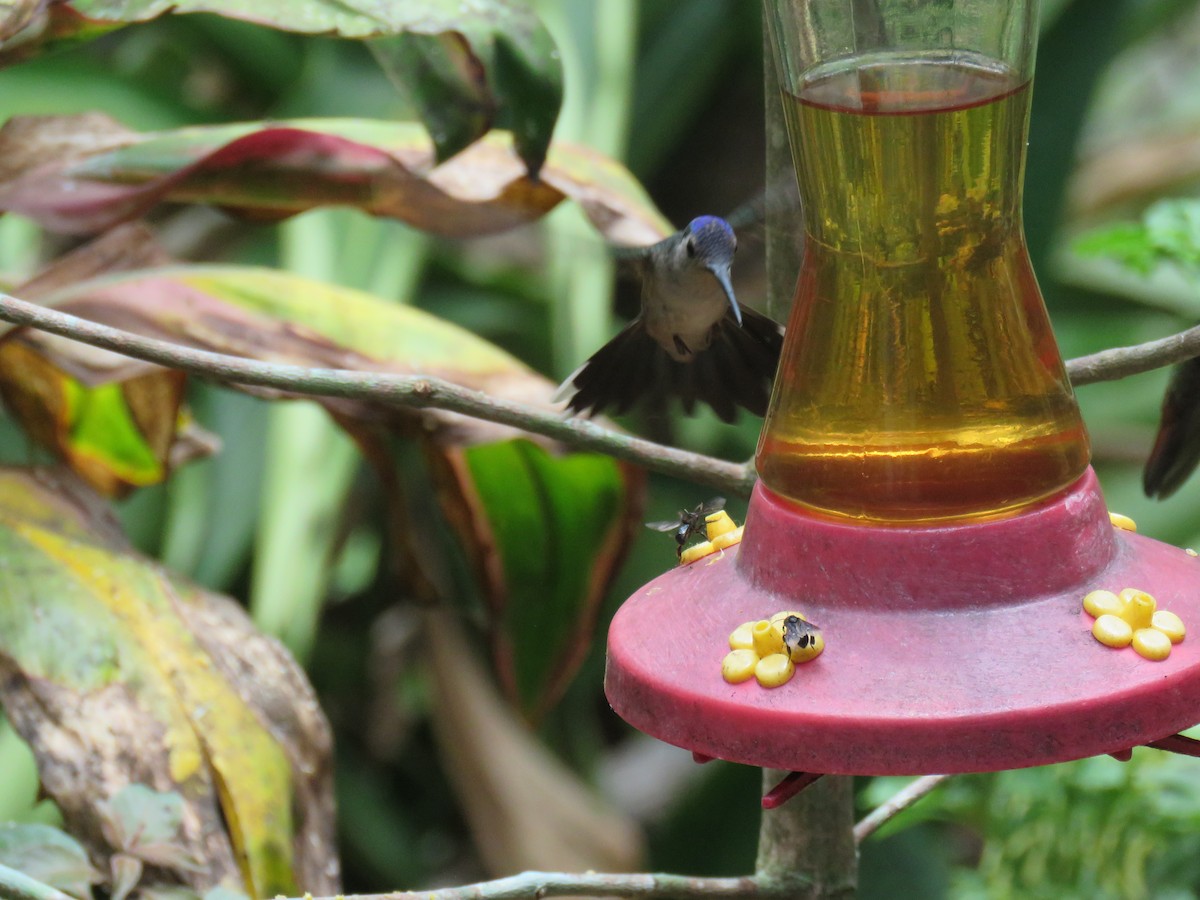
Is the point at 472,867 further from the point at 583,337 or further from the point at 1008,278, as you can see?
the point at 1008,278

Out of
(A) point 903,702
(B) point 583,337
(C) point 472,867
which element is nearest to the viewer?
(A) point 903,702

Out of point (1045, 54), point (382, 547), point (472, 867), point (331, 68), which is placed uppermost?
point (331, 68)

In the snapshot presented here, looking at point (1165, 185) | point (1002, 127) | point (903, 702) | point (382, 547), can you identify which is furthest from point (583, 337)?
point (1165, 185)

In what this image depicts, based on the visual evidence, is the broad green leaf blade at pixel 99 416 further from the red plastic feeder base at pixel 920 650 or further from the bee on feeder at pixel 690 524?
the red plastic feeder base at pixel 920 650

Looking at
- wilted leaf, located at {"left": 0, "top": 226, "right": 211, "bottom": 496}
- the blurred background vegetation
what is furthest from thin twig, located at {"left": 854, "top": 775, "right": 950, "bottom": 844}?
wilted leaf, located at {"left": 0, "top": 226, "right": 211, "bottom": 496}

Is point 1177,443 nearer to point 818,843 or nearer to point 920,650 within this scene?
point 818,843

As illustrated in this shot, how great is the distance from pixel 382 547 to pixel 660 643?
2493 mm

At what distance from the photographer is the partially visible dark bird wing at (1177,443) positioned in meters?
1.60

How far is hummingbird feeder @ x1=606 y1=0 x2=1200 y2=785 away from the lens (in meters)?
0.82

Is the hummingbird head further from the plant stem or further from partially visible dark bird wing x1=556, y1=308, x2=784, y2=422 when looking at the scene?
the plant stem

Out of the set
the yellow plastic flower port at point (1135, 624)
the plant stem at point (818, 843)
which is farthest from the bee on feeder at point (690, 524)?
the yellow plastic flower port at point (1135, 624)

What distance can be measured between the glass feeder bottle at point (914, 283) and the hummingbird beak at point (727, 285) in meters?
0.34

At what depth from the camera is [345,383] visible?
959 mm

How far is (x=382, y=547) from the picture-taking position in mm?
3385
